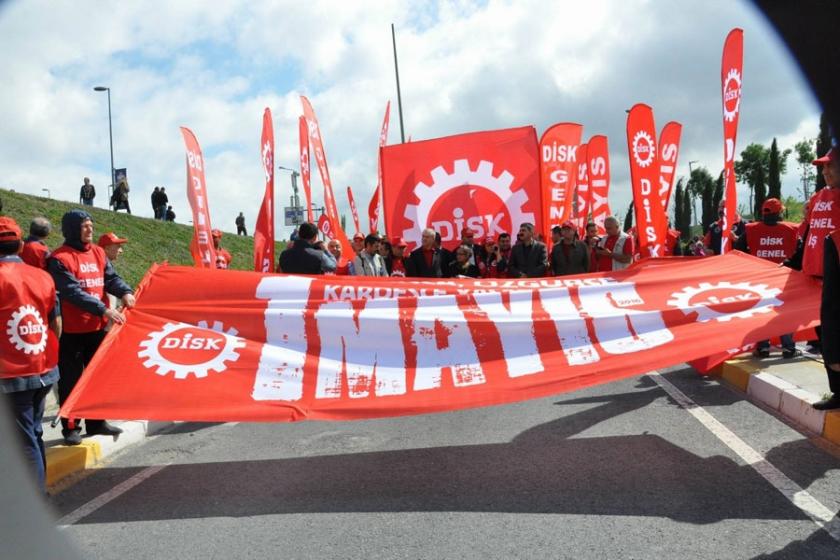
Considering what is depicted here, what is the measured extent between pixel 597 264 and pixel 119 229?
22.6 meters

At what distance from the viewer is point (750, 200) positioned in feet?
210

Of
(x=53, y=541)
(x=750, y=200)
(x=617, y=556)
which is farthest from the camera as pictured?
(x=750, y=200)

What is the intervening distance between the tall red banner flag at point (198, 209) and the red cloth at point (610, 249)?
17.8ft

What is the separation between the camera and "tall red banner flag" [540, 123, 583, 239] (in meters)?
12.2

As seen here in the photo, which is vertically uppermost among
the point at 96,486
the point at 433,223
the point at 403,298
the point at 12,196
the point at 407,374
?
the point at 12,196

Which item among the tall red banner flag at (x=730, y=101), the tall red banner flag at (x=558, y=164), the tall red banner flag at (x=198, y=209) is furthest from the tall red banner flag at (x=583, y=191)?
the tall red banner flag at (x=198, y=209)

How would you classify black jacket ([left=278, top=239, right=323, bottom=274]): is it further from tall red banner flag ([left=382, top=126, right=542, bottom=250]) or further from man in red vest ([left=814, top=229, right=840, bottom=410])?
man in red vest ([left=814, top=229, right=840, bottom=410])

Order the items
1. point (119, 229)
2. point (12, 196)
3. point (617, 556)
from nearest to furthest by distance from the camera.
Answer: point (617, 556)
point (12, 196)
point (119, 229)

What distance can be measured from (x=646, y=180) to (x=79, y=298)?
766cm

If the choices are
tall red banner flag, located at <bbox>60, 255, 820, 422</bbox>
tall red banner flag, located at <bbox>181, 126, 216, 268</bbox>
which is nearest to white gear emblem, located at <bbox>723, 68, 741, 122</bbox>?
tall red banner flag, located at <bbox>60, 255, 820, 422</bbox>

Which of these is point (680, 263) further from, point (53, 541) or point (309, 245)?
point (53, 541)

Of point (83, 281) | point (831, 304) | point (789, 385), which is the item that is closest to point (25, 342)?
point (83, 281)

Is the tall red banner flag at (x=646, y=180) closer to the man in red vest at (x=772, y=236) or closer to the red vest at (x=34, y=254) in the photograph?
the man in red vest at (x=772, y=236)

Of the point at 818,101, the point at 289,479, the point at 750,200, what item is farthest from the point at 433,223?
the point at 750,200
